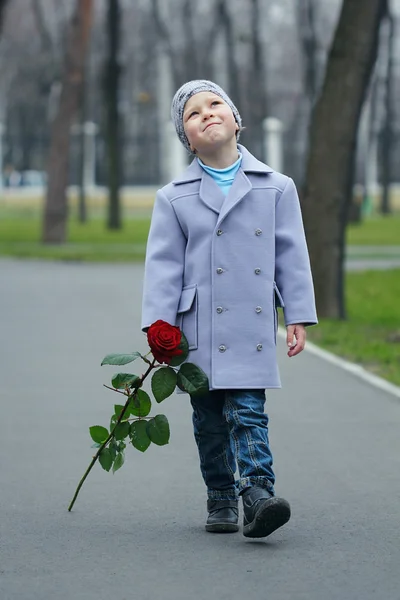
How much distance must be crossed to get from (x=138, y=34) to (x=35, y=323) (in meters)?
53.1

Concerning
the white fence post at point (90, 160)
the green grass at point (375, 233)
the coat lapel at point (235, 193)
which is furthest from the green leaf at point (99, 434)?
the white fence post at point (90, 160)

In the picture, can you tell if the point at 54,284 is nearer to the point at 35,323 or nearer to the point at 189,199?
the point at 35,323

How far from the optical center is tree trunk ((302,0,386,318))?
16.0 m

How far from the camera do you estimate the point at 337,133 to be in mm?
16109

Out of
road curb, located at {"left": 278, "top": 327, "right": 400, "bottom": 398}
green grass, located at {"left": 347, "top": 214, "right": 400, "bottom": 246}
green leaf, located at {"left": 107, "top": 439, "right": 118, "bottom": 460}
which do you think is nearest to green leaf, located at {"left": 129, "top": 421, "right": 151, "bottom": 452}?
green leaf, located at {"left": 107, "top": 439, "right": 118, "bottom": 460}

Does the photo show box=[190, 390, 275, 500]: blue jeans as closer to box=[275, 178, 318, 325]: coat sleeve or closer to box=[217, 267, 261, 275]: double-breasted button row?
box=[275, 178, 318, 325]: coat sleeve

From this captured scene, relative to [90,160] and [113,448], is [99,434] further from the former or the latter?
[90,160]

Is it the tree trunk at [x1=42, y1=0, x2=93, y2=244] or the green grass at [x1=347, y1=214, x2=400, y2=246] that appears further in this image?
the green grass at [x1=347, y1=214, x2=400, y2=246]

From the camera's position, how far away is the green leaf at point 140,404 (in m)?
6.29

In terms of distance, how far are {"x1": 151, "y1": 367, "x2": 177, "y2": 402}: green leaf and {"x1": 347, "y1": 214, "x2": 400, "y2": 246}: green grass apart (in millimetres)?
30058

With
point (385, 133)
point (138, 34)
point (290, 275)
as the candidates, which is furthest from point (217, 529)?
point (138, 34)

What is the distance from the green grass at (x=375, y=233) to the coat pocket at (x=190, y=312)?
2999 centimetres

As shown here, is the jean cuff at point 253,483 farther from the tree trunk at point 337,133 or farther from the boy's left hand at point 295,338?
the tree trunk at point 337,133

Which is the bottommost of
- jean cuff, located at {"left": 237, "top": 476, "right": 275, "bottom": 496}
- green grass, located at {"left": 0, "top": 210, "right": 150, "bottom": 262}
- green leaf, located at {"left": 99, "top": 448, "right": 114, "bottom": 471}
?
jean cuff, located at {"left": 237, "top": 476, "right": 275, "bottom": 496}
